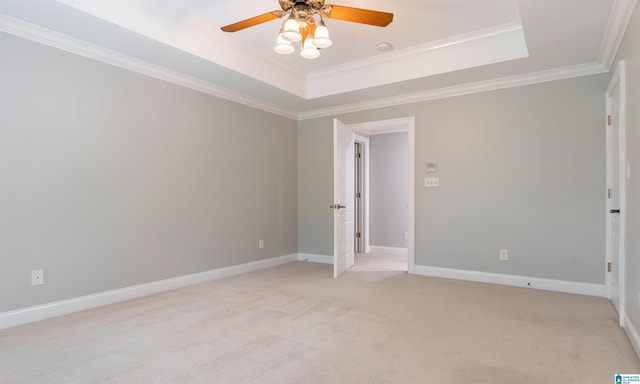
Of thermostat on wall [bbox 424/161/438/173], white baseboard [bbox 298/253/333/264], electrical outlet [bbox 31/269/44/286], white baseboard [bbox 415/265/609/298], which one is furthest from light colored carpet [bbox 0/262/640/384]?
white baseboard [bbox 298/253/333/264]

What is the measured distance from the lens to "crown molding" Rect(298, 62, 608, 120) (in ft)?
12.4

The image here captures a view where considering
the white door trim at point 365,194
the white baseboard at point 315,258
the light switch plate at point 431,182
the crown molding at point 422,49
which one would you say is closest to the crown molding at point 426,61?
the crown molding at point 422,49

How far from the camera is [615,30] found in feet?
9.43

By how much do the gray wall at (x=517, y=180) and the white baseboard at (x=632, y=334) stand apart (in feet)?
4.04

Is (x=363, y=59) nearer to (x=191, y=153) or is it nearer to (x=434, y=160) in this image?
(x=434, y=160)

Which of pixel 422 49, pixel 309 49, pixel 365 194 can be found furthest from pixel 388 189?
pixel 309 49

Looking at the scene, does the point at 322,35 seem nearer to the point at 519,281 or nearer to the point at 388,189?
the point at 519,281

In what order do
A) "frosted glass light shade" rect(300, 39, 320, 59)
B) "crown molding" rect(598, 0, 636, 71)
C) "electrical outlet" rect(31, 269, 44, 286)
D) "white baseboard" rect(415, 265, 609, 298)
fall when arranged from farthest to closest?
"white baseboard" rect(415, 265, 609, 298) < "electrical outlet" rect(31, 269, 44, 286) < "frosted glass light shade" rect(300, 39, 320, 59) < "crown molding" rect(598, 0, 636, 71)

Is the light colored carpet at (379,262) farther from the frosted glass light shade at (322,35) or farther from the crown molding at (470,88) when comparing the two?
the frosted glass light shade at (322,35)

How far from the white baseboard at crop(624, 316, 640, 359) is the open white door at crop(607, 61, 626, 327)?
131 mm

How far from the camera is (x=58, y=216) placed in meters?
3.07

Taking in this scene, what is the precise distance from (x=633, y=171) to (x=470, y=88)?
2271 millimetres

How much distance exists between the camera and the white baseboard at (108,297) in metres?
2.83

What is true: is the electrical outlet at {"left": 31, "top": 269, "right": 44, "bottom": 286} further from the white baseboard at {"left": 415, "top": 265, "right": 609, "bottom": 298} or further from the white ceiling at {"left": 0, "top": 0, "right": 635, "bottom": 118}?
the white baseboard at {"left": 415, "top": 265, "right": 609, "bottom": 298}
